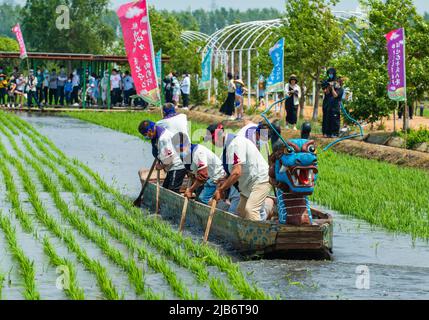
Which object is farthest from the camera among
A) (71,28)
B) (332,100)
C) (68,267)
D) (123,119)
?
(71,28)

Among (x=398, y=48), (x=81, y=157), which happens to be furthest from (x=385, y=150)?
(x=81, y=157)

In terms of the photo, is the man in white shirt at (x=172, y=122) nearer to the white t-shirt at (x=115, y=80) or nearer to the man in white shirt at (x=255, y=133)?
the man in white shirt at (x=255, y=133)

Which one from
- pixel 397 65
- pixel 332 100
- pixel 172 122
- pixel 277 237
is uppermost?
pixel 397 65

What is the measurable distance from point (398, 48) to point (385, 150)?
194 cm

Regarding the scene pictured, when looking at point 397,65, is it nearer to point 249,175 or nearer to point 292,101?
point 292,101

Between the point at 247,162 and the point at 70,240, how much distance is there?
6.74ft

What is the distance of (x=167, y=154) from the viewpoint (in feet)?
47.2

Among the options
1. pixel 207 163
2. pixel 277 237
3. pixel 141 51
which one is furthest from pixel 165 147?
pixel 141 51

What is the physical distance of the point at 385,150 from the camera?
21.4 meters

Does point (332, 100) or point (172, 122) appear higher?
point (172, 122)

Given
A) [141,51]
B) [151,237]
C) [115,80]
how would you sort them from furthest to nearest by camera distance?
[115,80]
[141,51]
[151,237]

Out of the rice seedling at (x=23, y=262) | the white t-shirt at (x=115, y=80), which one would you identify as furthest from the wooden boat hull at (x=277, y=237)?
the white t-shirt at (x=115, y=80)

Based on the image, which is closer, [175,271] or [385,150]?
[175,271]
